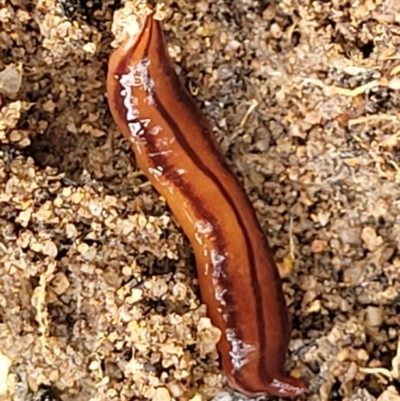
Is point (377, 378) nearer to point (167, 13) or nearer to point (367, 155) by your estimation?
point (367, 155)

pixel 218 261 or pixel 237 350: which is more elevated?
pixel 218 261

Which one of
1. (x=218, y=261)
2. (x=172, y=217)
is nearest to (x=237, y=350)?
(x=218, y=261)

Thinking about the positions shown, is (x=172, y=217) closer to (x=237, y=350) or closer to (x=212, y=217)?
(x=212, y=217)

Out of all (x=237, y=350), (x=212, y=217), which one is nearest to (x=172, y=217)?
(x=212, y=217)

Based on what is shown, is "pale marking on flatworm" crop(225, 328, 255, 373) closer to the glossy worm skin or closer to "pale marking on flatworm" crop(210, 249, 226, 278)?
the glossy worm skin

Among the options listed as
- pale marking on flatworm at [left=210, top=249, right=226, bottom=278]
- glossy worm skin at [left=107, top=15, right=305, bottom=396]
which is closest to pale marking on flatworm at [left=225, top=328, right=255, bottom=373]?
glossy worm skin at [left=107, top=15, right=305, bottom=396]

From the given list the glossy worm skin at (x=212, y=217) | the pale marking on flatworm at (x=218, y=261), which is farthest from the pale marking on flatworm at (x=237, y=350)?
the pale marking on flatworm at (x=218, y=261)

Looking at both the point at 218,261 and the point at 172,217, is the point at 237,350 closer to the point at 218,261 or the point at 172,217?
the point at 218,261

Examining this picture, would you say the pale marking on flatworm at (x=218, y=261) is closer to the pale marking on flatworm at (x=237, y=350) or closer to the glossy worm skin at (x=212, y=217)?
the glossy worm skin at (x=212, y=217)
